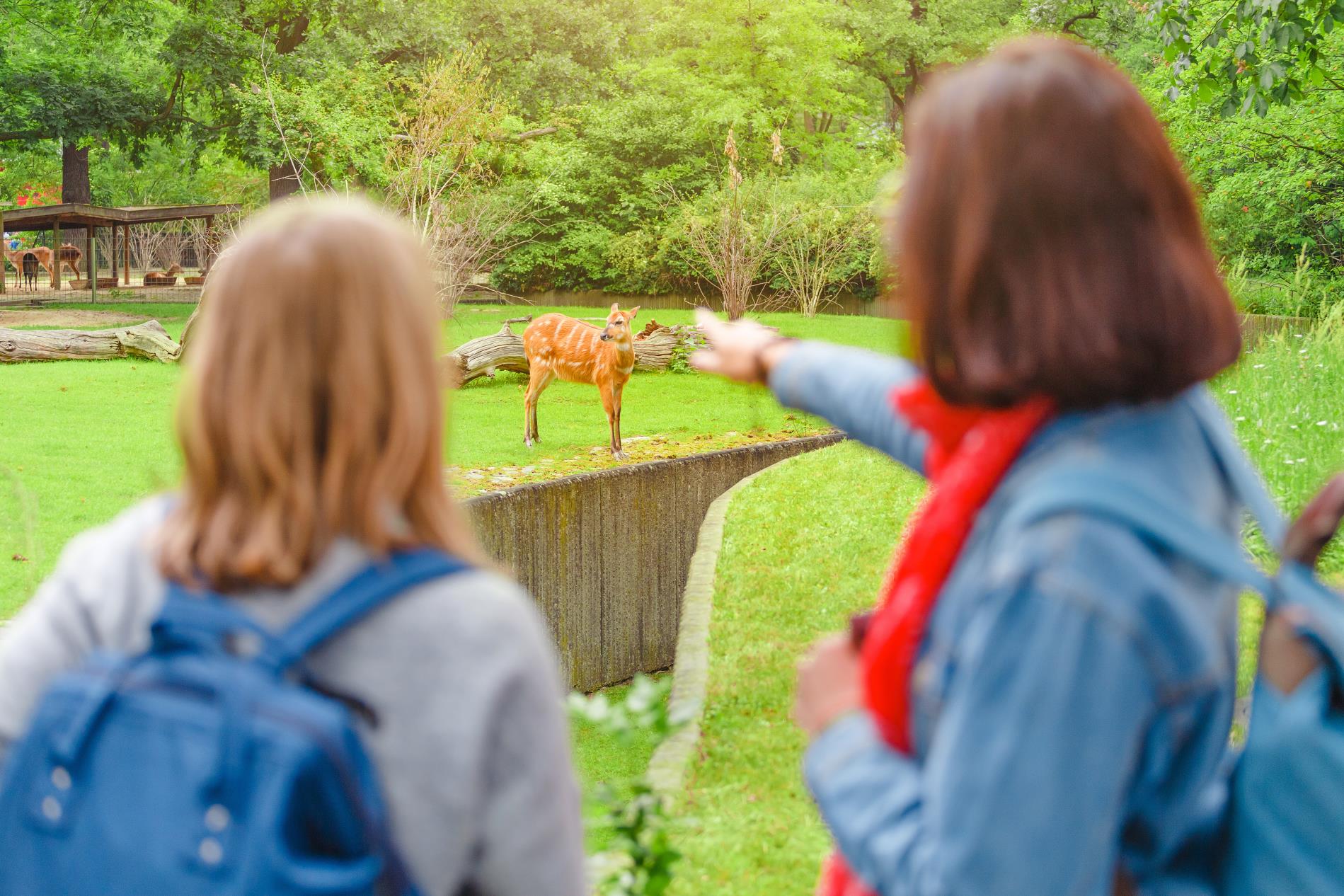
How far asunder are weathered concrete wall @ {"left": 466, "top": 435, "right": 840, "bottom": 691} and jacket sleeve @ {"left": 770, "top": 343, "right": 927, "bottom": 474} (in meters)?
6.14

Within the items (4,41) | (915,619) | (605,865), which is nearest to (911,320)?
(915,619)

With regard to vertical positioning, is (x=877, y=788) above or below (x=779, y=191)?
below

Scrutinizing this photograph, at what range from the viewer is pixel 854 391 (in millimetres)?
1517

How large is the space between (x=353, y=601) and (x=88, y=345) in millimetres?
14331

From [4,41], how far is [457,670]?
2403 cm

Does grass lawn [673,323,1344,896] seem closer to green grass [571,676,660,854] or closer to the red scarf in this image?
the red scarf

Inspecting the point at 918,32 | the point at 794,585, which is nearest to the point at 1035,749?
the point at 794,585

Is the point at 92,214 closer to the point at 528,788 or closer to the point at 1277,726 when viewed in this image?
the point at 528,788

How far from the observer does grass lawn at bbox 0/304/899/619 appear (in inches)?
303

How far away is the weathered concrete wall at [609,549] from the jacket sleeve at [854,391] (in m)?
6.14

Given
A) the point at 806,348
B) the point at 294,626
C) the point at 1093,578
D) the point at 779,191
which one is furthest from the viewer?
the point at 779,191

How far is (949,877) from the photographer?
98 centimetres

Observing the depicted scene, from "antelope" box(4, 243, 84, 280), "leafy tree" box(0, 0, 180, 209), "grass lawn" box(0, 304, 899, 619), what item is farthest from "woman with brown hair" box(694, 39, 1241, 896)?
"antelope" box(4, 243, 84, 280)

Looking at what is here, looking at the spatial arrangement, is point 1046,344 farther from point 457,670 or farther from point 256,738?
point 256,738
